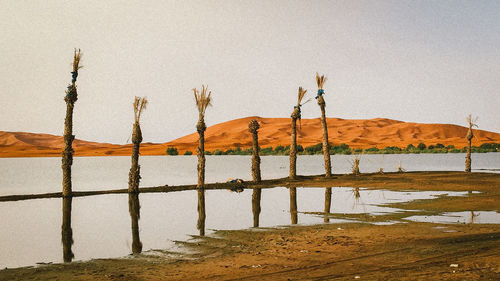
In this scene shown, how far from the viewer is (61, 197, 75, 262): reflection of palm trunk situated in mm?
10718

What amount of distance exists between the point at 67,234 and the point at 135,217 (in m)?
3.46

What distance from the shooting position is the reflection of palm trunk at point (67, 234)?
1072 centimetres

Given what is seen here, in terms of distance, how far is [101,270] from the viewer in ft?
28.0

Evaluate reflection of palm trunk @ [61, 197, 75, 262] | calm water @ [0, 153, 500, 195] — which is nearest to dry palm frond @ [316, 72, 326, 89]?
calm water @ [0, 153, 500, 195]

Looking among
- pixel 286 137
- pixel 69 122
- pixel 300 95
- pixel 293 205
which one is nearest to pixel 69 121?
pixel 69 122

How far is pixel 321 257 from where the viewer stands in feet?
29.7

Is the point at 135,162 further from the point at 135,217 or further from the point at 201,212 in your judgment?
the point at 201,212

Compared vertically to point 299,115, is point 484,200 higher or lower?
lower

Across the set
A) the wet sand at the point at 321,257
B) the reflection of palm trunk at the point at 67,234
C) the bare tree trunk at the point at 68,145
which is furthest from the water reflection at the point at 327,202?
the bare tree trunk at the point at 68,145

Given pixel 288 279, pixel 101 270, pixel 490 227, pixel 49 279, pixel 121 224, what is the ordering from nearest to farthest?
pixel 288 279 → pixel 49 279 → pixel 101 270 → pixel 490 227 → pixel 121 224


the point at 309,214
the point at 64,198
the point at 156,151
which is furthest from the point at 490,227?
the point at 156,151

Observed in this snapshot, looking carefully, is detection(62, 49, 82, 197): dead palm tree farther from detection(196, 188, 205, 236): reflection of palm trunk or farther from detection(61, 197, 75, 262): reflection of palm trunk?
detection(196, 188, 205, 236): reflection of palm trunk

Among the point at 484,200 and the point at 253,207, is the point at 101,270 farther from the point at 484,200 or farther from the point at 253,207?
the point at 484,200

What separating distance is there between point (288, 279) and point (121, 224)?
955 cm
